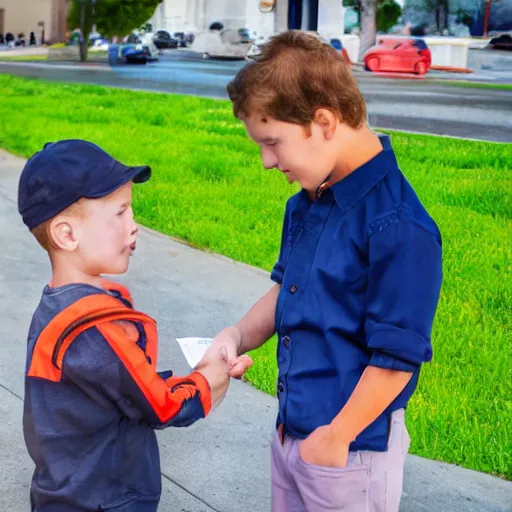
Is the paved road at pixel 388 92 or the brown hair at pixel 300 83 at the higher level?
the brown hair at pixel 300 83

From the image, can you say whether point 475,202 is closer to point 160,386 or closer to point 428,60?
point 160,386

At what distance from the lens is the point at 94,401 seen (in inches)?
78.3

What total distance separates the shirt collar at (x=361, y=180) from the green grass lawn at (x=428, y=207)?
1.97 m

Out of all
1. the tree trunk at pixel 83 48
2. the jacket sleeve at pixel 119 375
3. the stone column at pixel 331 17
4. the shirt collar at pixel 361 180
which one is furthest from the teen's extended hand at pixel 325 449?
the tree trunk at pixel 83 48

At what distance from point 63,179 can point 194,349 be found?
671mm

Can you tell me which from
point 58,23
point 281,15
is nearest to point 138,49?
point 281,15

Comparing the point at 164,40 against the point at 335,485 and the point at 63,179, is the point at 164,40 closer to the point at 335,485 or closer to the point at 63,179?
the point at 63,179

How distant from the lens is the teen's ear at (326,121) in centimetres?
184

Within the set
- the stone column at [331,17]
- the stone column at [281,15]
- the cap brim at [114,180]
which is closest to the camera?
the cap brim at [114,180]

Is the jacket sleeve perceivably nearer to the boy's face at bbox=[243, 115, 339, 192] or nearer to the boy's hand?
the boy's hand

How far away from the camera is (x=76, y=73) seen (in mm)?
26156

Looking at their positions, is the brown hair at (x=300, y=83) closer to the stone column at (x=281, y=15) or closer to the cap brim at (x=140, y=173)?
the cap brim at (x=140, y=173)

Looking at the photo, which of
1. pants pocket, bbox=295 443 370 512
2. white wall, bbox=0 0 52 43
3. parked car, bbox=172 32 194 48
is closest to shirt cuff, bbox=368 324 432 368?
pants pocket, bbox=295 443 370 512

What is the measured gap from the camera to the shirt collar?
73.0 inches
